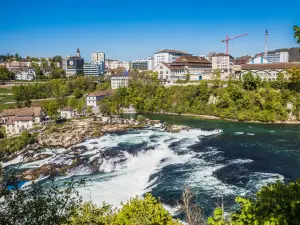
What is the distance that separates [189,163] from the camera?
22.3 m

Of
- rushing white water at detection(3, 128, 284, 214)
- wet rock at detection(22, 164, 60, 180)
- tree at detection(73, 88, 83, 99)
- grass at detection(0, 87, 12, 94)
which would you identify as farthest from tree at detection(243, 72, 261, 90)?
grass at detection(0, 87, 12, 94)

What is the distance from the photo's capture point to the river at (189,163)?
17141 millimetres

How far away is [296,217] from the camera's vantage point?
5105 mm

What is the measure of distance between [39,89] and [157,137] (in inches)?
1701

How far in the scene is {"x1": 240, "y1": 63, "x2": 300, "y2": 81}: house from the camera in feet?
157

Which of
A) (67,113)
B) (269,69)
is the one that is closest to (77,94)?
(67,113)

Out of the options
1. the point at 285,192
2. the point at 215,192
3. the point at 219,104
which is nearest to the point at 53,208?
the point at 285,192

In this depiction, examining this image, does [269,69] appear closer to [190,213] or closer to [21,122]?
[21,122]

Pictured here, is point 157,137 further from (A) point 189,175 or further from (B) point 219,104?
(B) point 219,104

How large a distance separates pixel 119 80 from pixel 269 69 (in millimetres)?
33629

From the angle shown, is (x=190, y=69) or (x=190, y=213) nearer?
(x=190, y=213)

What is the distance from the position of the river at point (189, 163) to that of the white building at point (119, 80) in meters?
30.3

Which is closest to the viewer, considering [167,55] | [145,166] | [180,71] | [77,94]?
[145,166]

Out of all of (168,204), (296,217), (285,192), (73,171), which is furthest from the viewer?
(73,171)
